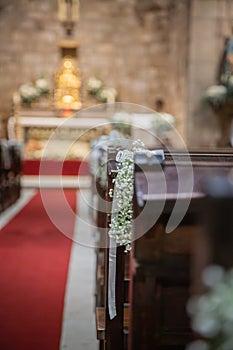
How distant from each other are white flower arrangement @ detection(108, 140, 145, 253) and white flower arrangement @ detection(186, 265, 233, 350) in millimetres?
1396

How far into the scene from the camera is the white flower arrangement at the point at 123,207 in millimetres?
2180

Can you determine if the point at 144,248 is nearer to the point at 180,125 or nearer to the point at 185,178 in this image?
the point at 185,178

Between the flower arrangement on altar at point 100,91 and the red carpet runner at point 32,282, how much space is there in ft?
19.8

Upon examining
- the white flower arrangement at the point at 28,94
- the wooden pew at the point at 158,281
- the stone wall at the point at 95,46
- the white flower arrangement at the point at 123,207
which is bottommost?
the wooden pew at the point at 158,281

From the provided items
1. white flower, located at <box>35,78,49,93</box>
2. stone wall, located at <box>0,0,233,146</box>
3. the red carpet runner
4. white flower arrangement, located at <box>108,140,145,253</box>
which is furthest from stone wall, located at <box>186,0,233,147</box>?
white flower arrangement, located at <box>108,140,145,253</box>

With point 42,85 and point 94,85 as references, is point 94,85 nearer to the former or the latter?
point 94,85

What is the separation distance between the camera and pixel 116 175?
226 cm

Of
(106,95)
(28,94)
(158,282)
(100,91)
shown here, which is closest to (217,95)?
(106,95)

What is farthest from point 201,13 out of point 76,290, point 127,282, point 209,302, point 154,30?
point 209,302

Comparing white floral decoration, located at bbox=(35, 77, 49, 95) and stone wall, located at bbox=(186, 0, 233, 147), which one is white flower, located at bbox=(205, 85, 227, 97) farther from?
white floral decoration, located at bbox=(35, 77, 49, 95)

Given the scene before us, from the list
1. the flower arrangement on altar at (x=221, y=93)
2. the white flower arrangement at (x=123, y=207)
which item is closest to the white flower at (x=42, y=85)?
the flower arrangement on altar at (x=221, y=93)

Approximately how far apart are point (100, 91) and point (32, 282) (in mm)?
9119

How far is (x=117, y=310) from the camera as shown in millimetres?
2242

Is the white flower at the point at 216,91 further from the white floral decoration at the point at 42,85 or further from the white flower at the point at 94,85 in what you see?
the white floral decoration at the point at 42,85
